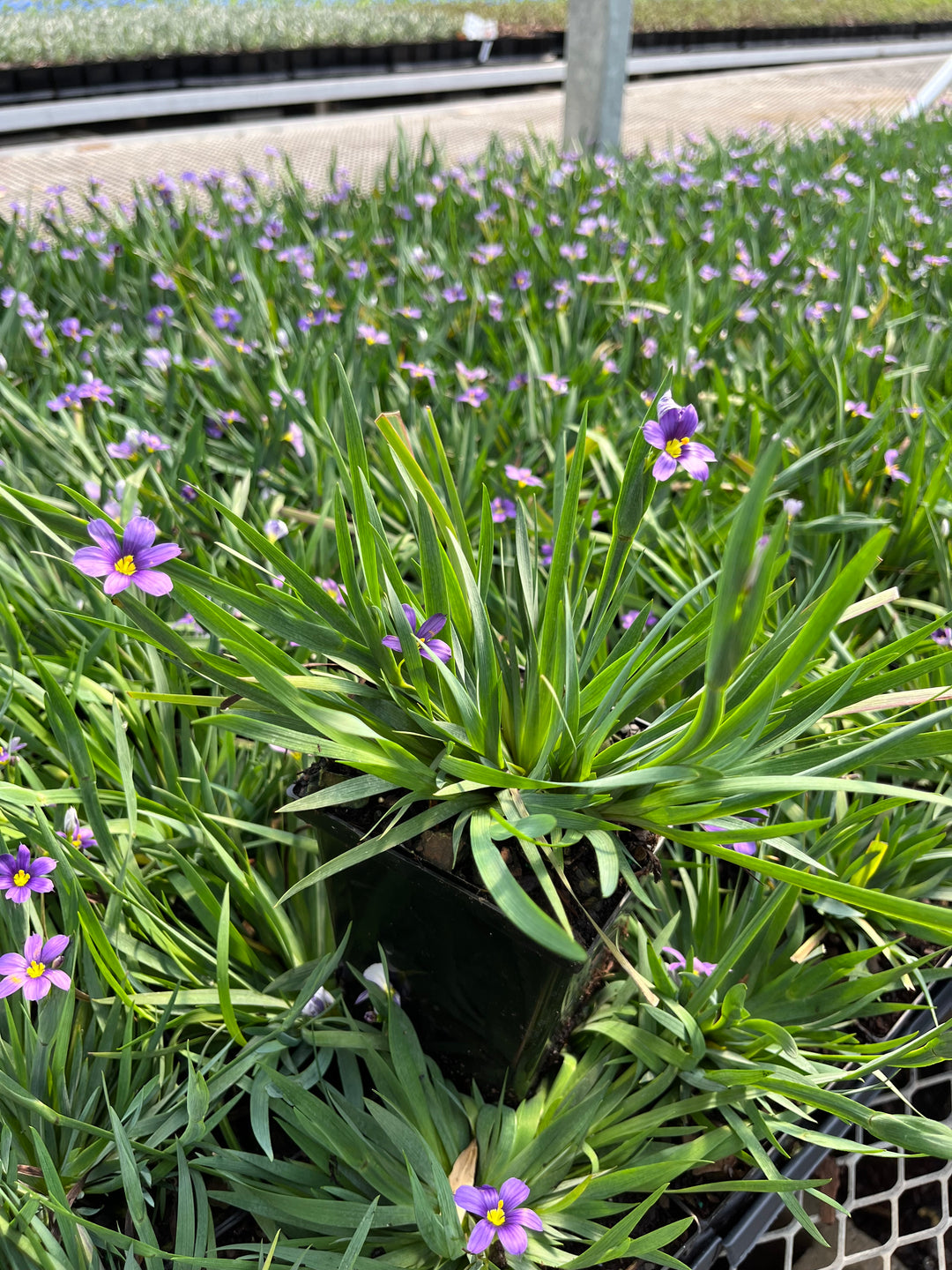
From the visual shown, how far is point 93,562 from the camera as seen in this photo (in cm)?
63

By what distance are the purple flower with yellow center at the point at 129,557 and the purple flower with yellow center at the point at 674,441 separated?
0.36 metres

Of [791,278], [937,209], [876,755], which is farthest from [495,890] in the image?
[937,209]

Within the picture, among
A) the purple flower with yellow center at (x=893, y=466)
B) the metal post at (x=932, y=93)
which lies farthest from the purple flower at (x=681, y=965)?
the metal post at (x=932, y=93)

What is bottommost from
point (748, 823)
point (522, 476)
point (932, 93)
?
point (748, 823)

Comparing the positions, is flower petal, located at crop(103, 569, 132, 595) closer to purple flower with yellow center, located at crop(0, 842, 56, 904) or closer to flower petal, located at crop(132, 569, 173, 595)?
flower petal, located at crop(132, 569, 173, 595)

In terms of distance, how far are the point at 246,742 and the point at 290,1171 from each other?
0.52m

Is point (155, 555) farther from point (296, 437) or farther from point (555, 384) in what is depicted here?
point (555, 384)

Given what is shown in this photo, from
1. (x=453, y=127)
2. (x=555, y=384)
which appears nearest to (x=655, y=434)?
(x=555, y=384)

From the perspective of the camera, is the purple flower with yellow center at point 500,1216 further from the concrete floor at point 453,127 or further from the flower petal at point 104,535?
the concrete floor at point 453,127

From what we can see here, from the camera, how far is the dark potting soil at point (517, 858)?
0.72m

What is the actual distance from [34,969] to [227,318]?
1.47 metres

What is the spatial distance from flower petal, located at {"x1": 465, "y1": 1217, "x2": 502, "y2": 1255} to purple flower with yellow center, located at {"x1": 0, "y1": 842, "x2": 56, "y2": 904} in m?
0.43

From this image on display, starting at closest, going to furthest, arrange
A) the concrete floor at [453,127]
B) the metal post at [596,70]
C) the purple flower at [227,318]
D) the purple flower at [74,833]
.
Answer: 1. the purple flower at [74,833]
2. the purple flower at [227,318]
3. the metal post at [596,70]
4. the concrete floor at [453,127]

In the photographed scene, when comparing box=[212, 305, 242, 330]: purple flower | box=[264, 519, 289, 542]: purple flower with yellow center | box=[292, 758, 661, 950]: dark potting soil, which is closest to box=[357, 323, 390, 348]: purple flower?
box=[212, 305, 242, 330]: purple flower
